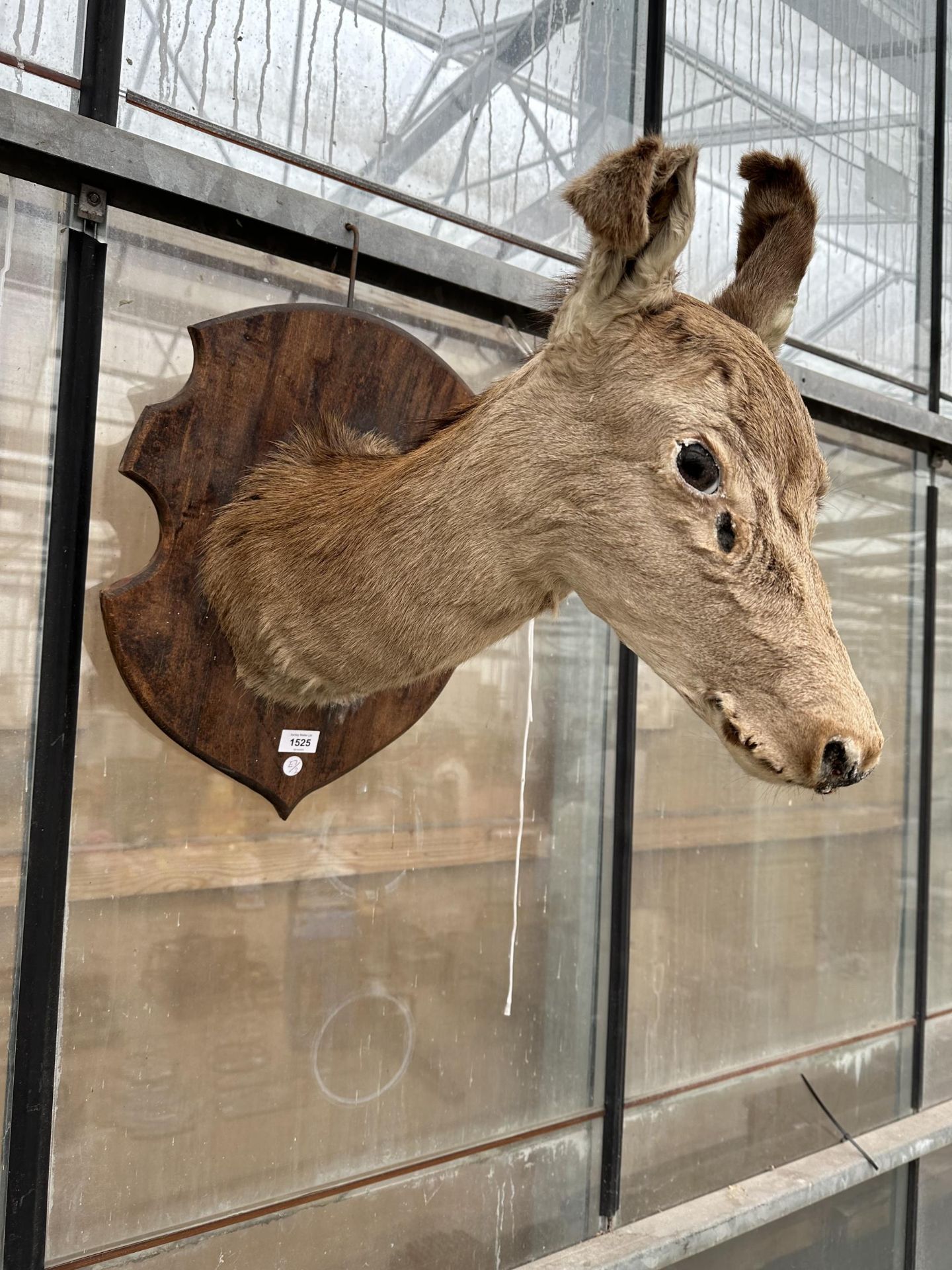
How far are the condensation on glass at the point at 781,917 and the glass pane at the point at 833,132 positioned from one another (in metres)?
0.35

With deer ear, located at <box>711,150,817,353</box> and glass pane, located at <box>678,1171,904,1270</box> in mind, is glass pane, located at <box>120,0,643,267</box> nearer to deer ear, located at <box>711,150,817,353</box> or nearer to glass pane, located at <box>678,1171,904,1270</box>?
deer ear, located at <box>711,150,817,353</box>

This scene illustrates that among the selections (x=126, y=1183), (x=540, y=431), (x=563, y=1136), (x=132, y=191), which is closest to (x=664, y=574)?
(x=540, y=431)

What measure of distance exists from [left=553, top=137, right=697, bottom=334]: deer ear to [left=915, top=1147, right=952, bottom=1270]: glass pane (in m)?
2.47

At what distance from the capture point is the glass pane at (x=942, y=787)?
2.73 m

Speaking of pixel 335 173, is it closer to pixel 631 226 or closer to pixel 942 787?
pixel 631 226

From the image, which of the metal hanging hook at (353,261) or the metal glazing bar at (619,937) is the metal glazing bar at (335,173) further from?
the metal glazing bar at (619,937)

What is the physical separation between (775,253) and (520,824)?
1059mm

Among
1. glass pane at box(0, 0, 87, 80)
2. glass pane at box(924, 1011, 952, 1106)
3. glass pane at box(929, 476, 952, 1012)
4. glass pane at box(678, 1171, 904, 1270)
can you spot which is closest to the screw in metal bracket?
glass pane at box(0, 0, 87, 80)

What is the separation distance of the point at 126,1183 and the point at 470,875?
0.69 metres

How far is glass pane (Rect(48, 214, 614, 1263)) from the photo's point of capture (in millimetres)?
1377

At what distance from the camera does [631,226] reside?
973mm

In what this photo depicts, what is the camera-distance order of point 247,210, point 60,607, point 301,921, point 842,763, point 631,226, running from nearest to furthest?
point 842,763, point 631,226, point 60,607, point 247,210, point 301,921

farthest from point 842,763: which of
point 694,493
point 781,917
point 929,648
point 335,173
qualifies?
point 929,648

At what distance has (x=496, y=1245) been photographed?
5.82ft
